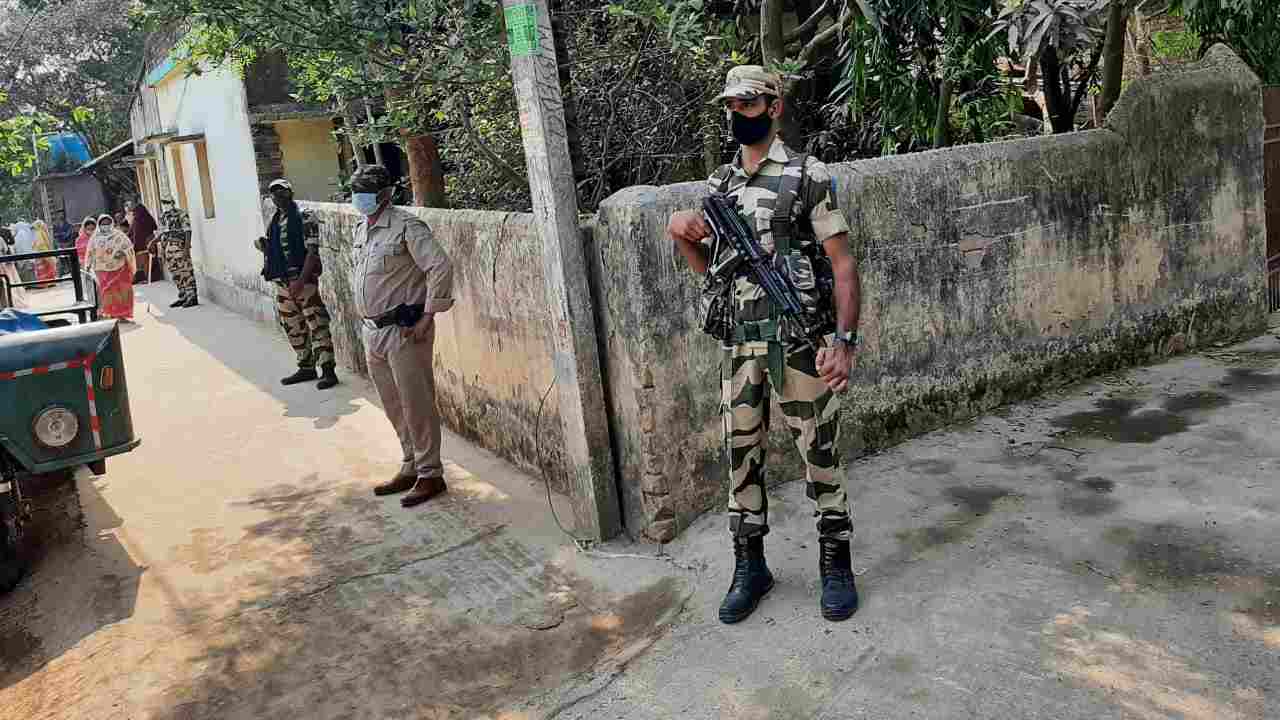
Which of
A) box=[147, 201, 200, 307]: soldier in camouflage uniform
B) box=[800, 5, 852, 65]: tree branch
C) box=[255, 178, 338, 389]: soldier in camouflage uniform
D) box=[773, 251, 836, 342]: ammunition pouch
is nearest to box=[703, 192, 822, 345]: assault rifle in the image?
box=[773, 251, 836, 342]: ammunition pouch

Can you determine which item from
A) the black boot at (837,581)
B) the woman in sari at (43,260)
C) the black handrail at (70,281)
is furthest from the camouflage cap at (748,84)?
the woman in sari at (43,260)

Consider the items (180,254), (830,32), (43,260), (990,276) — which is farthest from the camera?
(43,260)

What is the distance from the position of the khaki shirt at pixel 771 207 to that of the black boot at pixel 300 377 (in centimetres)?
620

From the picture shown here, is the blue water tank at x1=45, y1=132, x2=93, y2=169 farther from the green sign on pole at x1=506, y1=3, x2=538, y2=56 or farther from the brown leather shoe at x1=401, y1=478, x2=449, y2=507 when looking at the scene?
the green sign on pole at x1=506, y1=3, x2=538, y2=56

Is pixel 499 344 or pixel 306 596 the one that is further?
pixel 499 344

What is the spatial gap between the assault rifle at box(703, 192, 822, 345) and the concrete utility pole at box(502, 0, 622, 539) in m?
0.95

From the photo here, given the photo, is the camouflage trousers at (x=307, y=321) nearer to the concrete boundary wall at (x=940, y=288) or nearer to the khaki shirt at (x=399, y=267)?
the concrete boundary wall at (x=940, y=288)

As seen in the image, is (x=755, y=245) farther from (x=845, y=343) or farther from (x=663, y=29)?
(x=663, y=29)

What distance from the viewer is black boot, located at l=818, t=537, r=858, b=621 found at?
138 inches

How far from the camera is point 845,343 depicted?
3322 millimetres

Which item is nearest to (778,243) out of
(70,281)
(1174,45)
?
(70,281)

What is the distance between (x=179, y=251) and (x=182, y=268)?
374 millimetres

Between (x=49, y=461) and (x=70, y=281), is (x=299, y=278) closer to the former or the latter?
(x=70, y=281)

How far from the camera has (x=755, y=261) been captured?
3375 mm
